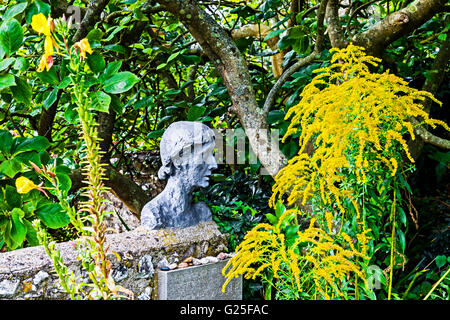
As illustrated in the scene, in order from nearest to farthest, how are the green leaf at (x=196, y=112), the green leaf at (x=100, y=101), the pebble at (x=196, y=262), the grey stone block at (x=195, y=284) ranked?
the green leaf at (x=100, y=101), the grey stone block at (x=195, y=284), the pebble at (x=196, y=262), the green leaf at (x=196, y=112)

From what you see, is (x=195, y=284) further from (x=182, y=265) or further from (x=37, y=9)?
(x=37, y=9)

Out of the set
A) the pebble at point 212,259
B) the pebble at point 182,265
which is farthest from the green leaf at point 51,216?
the pebble at point 212,259

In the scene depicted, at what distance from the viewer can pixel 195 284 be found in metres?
1.78

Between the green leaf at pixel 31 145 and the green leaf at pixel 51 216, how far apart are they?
21 centimetres

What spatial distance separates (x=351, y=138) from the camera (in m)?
1.36

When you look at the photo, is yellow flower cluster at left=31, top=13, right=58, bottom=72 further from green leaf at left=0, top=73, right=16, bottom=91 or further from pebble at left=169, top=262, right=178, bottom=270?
pebble at left=169, top=262, right=178, bottom=270

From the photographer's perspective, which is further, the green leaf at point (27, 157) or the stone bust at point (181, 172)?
the stone bust at point (181, 172)

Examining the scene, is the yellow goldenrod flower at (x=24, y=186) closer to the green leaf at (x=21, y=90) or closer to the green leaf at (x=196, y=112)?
the green leaf at (x=21, y=90)

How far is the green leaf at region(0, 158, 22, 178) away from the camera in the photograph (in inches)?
57.1

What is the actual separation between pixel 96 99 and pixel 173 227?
0.73 meters

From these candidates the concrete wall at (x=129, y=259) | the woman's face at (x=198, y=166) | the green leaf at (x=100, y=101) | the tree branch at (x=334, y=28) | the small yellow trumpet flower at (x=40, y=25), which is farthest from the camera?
the tree branch at (x=334, y=28)

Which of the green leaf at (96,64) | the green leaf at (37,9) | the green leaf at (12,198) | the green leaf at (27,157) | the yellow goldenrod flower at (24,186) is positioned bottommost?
the green leaf at (12,198)

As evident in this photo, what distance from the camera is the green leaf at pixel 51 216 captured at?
150cm

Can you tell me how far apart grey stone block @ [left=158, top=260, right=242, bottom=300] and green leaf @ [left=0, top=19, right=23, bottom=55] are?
40.1 inches
